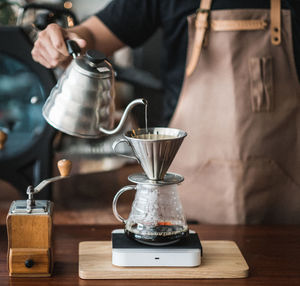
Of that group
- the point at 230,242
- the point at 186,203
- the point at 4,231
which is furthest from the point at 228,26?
the point at 4,231

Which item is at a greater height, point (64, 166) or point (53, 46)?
point (53, 46)

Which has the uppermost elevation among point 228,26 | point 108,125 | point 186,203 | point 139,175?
point 228,26

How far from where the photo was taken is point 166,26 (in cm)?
211

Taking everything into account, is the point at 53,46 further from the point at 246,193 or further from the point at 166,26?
the point at 246,193

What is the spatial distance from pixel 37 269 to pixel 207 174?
882mm

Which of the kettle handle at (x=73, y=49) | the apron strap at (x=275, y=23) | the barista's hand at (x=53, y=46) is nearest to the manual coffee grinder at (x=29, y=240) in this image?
the kettle handle at (x=73, y=49)

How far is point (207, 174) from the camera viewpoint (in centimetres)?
205

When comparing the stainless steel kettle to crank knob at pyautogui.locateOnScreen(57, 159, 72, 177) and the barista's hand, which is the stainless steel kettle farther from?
the barista's hand

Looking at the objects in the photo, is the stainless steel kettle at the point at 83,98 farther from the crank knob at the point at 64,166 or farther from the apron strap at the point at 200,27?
the apron strap at the point at 200,27

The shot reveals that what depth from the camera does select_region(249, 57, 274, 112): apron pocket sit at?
78.3 inches

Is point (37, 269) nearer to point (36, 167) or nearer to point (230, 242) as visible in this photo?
point (230, 242)

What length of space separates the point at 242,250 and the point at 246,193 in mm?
498

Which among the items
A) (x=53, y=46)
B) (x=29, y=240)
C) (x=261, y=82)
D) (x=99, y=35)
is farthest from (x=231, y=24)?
(x=29, y=240)

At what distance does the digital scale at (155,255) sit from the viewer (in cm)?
134
